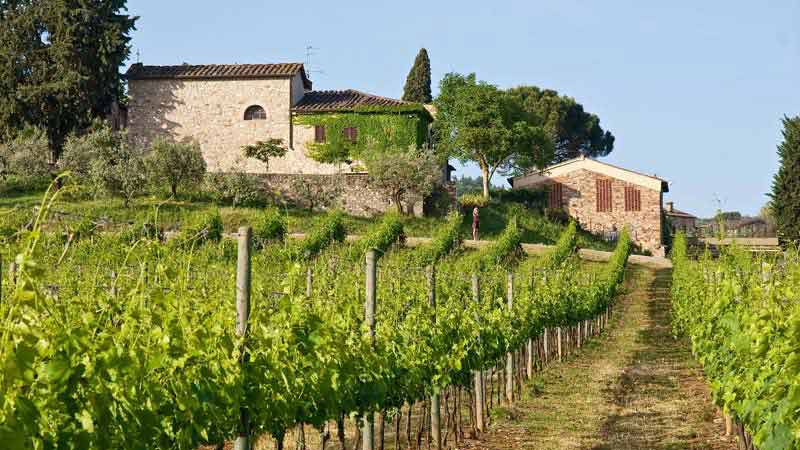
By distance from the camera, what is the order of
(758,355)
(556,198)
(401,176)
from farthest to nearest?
(556,198)
(401,176)
(758,355)

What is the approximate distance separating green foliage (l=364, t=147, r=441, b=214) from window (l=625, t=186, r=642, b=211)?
9706mm

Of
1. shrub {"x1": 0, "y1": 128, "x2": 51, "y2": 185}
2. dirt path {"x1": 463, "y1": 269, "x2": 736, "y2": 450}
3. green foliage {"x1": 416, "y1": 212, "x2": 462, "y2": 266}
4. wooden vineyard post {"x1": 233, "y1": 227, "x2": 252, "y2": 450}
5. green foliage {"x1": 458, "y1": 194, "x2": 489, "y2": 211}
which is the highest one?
shrub {"x1": 0, "y1": 128, "x2": 51, "y2": 185}

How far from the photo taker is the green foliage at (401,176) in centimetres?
3356

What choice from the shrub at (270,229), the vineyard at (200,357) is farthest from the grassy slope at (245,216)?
the vineyard at (200,357)

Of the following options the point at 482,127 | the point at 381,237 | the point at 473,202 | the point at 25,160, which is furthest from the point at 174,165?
the point at 482,127

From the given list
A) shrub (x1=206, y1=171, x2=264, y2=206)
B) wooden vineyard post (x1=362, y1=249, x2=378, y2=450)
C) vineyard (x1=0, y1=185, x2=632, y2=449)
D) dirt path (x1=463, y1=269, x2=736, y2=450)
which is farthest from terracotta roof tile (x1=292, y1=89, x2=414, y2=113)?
wooden vineyard post (x1=362, y1=249, x2=378, y2=450)

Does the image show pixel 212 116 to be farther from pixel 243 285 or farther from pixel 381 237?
pixel 243 285

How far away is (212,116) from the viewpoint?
3731 cm

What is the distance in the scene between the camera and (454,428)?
928 cm

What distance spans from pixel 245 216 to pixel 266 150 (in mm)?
5987

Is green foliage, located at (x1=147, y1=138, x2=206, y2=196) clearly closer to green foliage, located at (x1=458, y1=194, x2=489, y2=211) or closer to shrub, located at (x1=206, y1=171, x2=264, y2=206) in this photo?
shrub, located at (x1=206, y1=171, x2=264, y2=206)

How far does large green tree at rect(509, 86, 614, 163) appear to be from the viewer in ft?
206

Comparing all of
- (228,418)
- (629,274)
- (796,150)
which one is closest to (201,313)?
(228,418)

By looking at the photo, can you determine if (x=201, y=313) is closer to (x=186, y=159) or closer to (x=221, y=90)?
(x=186, y=159)
